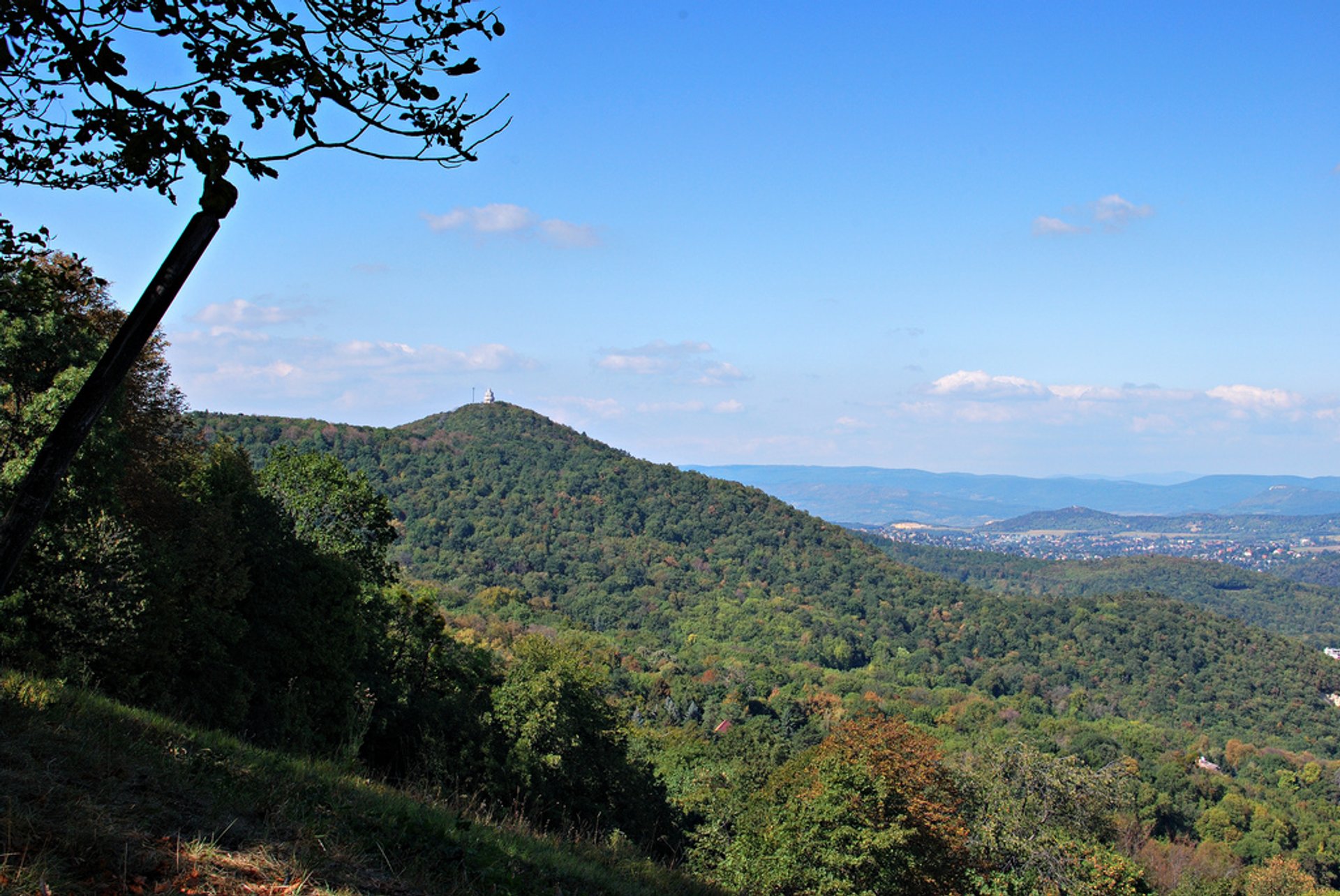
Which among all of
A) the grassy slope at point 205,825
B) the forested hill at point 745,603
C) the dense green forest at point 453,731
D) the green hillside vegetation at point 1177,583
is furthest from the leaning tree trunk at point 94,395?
the green hillside vegetation at point 1177,583

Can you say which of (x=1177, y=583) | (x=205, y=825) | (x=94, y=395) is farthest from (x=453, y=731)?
(x=1177, y=583)

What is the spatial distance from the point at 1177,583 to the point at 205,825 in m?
192

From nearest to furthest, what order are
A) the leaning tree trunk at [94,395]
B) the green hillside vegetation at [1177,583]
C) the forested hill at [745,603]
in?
the leaning tree trunk at [94,395], the forested hill at [745,603], the green hillside vegetation at [1177,583]

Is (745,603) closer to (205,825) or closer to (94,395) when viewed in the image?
(205,825)

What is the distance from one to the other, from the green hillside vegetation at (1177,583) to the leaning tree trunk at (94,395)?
475 ft

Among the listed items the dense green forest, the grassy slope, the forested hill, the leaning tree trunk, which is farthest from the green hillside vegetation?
the leaning tree trunk

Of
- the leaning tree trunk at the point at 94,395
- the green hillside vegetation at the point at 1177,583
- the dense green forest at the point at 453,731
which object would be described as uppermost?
the leaning tree trunk at the point at 94,395

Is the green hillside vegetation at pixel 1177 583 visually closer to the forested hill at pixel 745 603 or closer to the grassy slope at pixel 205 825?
the forested hill at pixel 745 603

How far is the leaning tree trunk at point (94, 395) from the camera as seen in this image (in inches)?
154

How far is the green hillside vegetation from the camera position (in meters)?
147

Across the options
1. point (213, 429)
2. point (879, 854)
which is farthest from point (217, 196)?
point (213, 429)

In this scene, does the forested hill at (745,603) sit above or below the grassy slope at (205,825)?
below

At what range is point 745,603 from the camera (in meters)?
97.9

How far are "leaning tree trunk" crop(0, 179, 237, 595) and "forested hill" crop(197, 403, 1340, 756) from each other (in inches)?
2101
